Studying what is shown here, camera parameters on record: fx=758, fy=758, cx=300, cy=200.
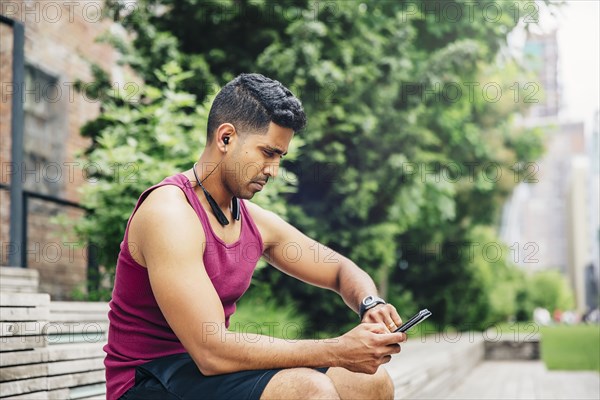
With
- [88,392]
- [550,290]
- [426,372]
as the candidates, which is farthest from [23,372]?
[550,290]

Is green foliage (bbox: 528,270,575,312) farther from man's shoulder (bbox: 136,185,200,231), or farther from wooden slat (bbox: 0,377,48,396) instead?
man's shoulder (bbox: 136,185,200,231)

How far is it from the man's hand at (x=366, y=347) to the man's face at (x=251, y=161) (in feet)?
1.92

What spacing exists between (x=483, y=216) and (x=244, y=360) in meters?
15.6

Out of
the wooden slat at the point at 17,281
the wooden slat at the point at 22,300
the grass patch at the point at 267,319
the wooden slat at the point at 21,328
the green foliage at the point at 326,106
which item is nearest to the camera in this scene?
the wooden slat at the point at 21,328

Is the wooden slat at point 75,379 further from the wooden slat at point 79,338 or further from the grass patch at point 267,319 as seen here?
the grass patch at point 267,319

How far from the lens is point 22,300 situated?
371 centimetres

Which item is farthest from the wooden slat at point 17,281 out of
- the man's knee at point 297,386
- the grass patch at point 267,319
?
the man's knee at point 297,386

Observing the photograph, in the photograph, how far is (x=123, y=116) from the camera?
7.11 meters

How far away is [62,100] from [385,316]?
8.71 m

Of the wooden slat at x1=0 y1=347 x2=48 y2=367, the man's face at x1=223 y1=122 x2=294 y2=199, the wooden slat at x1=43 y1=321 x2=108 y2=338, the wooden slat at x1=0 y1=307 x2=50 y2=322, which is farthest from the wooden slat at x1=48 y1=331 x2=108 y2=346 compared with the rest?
the man's face at x1=223 y1=122 x2=294 y2=199

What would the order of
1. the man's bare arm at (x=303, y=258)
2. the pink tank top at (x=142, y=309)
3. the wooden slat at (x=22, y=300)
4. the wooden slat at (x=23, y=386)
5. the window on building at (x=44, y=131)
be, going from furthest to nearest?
1. the window on building at (x=44, y=131)
2. the wooden slat at (x=22, y=300)
3. the wooden slat at (x=23, y=386)
4. the man's bare arm at (x=303, y=258)
5. the pink tank top at (x=142, y=309)

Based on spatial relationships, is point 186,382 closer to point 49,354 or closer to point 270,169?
point 270,169

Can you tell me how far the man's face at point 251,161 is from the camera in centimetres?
248

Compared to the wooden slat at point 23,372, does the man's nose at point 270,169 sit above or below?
above
